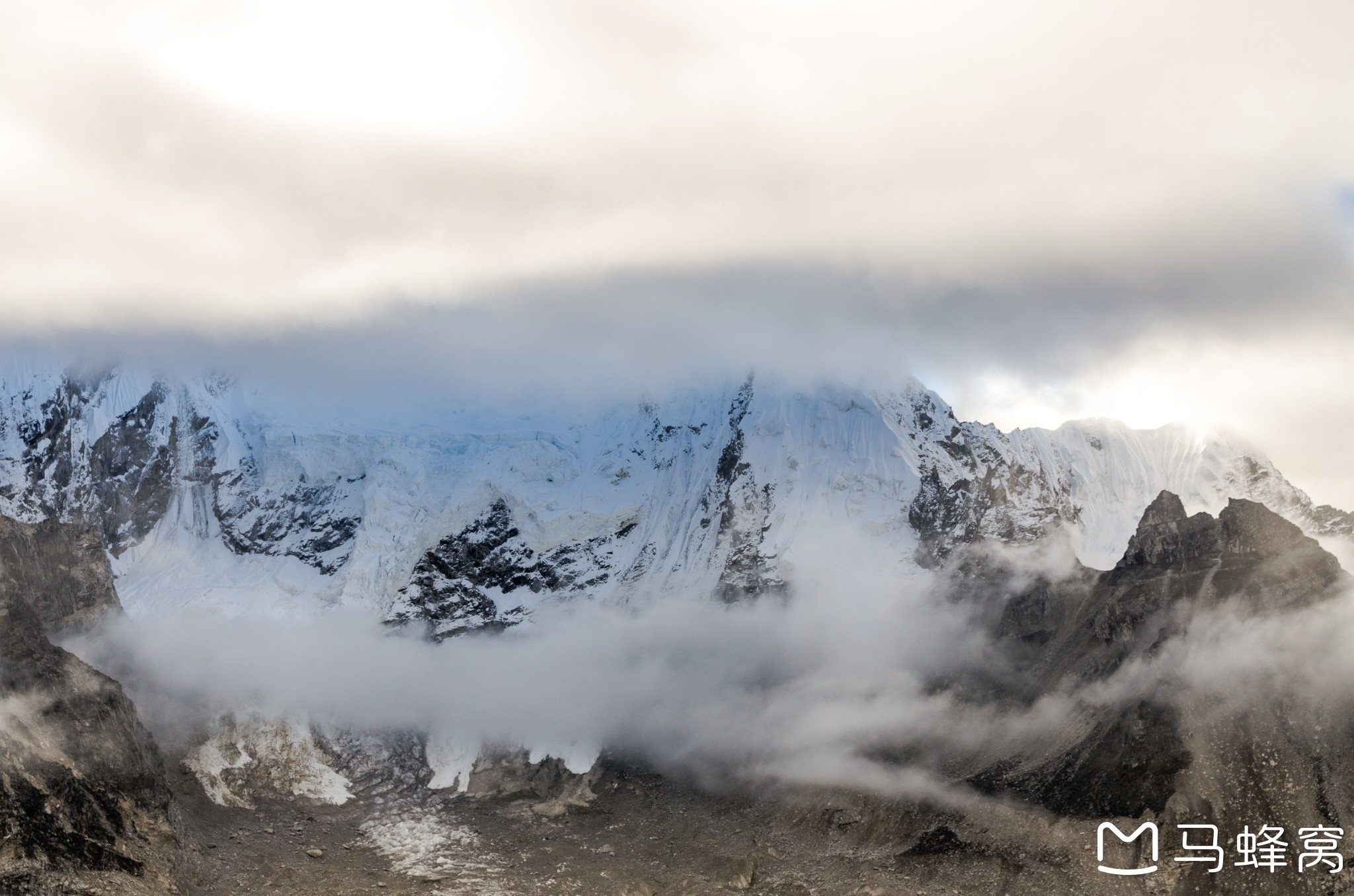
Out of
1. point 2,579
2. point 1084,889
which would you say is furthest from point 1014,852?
point 2,579

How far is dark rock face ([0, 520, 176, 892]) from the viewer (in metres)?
160

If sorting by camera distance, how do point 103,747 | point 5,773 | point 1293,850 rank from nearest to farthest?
point 5,773 → point 1293,850 → point 103,747

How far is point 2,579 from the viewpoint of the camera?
7859 inches

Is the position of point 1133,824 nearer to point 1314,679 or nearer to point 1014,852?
point 1014,852

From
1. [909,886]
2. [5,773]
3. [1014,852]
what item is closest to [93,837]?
[5,773]

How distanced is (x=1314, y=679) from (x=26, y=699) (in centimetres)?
19822

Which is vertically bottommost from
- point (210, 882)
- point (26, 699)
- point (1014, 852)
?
point (210, 882)

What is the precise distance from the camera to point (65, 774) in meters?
174

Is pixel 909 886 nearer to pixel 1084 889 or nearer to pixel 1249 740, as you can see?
pixel 1084 889

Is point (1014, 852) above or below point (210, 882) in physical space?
above

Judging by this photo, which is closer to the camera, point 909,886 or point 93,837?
point 93,837

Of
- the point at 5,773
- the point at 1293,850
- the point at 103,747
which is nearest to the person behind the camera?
the point at 5,773

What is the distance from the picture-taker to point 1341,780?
17788 centimetres

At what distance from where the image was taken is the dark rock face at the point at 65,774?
160250 mm
